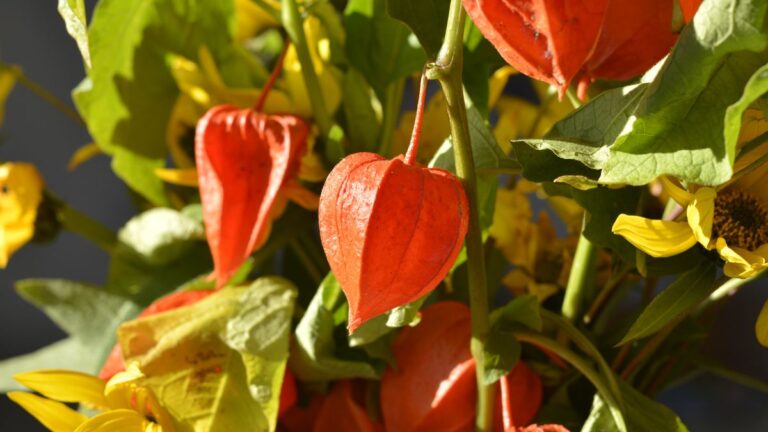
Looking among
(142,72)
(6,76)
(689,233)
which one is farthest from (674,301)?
(6,76)

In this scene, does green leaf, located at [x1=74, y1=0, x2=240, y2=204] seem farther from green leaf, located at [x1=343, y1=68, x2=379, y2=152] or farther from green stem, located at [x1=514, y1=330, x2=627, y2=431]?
green stem, located at [x1=514, y1=330, x2=627, y2=431]

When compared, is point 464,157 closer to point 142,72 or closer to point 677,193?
point 677,193

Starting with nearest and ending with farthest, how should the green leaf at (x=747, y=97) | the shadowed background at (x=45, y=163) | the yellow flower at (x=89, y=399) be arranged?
the green leaf at (x=747, y=97)
the yellow flower at (x=89, y=399)
the shadowed background at (x=45, y=163)

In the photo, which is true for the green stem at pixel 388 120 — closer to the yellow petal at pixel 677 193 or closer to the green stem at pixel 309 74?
the green stem at pixel 309 74

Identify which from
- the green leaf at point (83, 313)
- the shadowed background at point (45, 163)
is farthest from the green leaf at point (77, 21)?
the shadowed background at point (45, 163)

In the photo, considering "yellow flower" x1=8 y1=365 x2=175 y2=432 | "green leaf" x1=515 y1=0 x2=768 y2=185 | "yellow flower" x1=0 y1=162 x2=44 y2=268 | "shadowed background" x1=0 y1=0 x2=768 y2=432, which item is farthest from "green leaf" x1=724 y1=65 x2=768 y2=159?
"shadowed background" x1=0 y1=0 x2=768 y2=432

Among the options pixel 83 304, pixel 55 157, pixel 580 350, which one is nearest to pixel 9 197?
pixel 83 304
